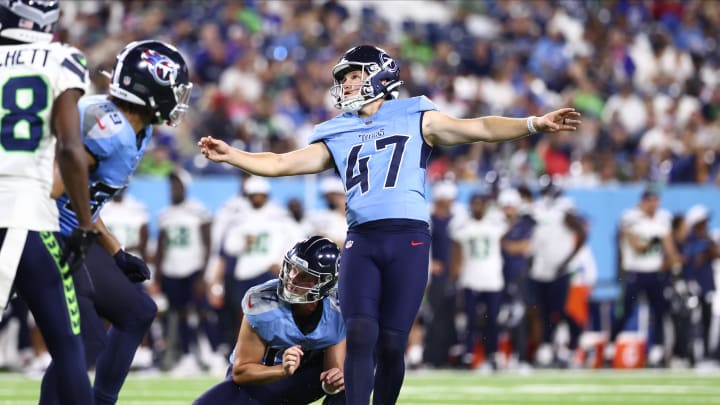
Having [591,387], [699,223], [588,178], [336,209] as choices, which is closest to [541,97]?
[588,178]

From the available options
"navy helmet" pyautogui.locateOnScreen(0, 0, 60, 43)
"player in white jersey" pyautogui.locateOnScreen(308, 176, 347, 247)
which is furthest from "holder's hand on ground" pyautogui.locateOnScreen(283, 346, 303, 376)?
"player in white jersey" pyautogui.locateOnScreen(308, 176, 347, 247)

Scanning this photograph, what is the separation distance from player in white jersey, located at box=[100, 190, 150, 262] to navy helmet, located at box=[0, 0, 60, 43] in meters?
6.99

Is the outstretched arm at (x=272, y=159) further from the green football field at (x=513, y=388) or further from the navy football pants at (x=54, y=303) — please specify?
the green football field at (x=513, y=388)

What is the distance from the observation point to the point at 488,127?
5969 mm

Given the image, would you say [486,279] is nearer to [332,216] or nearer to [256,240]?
[332,216]

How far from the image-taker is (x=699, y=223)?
45.5ft

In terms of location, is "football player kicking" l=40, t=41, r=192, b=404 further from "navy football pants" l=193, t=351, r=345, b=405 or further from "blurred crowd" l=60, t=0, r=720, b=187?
"blurred crowd" l=60, t=0, r=720, b=187

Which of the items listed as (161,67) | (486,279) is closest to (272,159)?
(161,67)

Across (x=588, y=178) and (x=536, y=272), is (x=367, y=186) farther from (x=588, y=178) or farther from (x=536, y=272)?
(x=588, y=178)

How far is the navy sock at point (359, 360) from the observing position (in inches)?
221

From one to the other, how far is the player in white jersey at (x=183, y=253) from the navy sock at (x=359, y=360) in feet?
22.4

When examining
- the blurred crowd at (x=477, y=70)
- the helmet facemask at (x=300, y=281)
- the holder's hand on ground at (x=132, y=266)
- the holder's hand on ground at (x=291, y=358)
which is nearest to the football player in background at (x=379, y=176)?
the helmet facemask at (x=300, y=281)

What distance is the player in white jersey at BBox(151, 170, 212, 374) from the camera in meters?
12.4

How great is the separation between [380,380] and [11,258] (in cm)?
181
